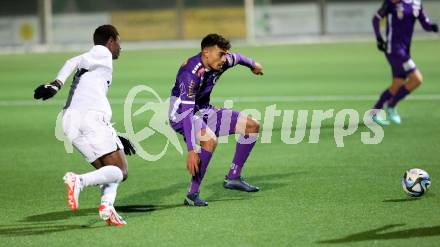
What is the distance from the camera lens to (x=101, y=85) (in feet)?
26.9

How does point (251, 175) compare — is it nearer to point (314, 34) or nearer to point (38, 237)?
point (38, 237)

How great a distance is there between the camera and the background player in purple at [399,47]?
14.6 m

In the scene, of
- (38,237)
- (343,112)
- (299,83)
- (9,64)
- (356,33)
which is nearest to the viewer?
(38,237)

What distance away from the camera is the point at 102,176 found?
25.7 feet

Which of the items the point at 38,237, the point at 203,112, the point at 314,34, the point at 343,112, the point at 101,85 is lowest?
the point at 314,34

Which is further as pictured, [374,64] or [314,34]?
[314,34]

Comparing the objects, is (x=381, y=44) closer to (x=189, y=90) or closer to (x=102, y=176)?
(x=189, y=90)

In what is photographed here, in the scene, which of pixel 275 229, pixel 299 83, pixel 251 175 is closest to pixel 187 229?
pixel 275 229

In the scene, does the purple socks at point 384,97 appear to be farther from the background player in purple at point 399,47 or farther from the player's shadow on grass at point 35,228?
the player's shadow on grass at point 35,228

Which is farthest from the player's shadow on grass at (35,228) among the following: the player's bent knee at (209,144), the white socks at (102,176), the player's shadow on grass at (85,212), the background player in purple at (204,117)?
the player's bent knee at (209,144)

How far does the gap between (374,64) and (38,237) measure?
61.7 feet

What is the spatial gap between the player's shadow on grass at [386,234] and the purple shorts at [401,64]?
7376 millimetres

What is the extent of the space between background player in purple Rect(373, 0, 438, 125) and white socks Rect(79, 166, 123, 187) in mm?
7593

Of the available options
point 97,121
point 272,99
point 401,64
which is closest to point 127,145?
point 97,121
